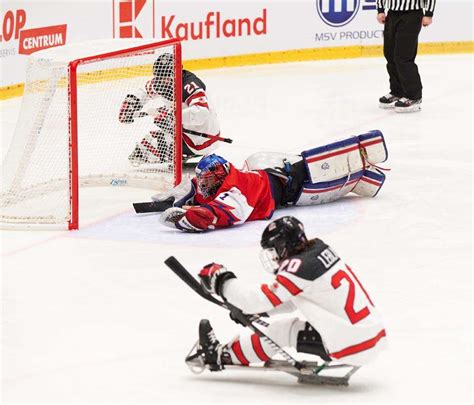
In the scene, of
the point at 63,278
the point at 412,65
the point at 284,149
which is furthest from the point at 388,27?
the point at 63,278

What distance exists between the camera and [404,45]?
9.77 metres

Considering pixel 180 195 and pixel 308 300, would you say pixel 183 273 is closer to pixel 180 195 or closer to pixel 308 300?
pixel 308 300

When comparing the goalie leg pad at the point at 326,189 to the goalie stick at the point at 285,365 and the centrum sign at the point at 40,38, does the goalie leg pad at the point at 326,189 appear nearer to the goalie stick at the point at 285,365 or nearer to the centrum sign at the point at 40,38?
the goalie stick at the point at 285,365

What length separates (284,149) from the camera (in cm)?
855

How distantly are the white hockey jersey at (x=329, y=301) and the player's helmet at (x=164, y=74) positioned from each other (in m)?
3.42

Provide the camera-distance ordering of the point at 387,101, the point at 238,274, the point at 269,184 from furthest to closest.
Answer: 1. the point at 387,101
2. the point at 269,184
3. the point at 238,274

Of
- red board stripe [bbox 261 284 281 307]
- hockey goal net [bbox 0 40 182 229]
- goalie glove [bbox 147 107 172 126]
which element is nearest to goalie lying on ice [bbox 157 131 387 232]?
hockey goal net [bbox 0 40 182 229]

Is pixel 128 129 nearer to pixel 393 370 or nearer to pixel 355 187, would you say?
pixel 355 187

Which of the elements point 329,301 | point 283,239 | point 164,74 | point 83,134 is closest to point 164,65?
point 164,74

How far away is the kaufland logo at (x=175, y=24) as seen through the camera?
1045 centimetres

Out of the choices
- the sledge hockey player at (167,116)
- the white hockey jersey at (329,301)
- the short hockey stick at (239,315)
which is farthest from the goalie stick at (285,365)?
the sledge hockey player at (167,116)

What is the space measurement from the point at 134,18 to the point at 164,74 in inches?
126

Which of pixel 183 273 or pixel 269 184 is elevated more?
pixel 269 184

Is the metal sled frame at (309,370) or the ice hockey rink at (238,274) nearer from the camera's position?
the metal sled frame at (309,370)
